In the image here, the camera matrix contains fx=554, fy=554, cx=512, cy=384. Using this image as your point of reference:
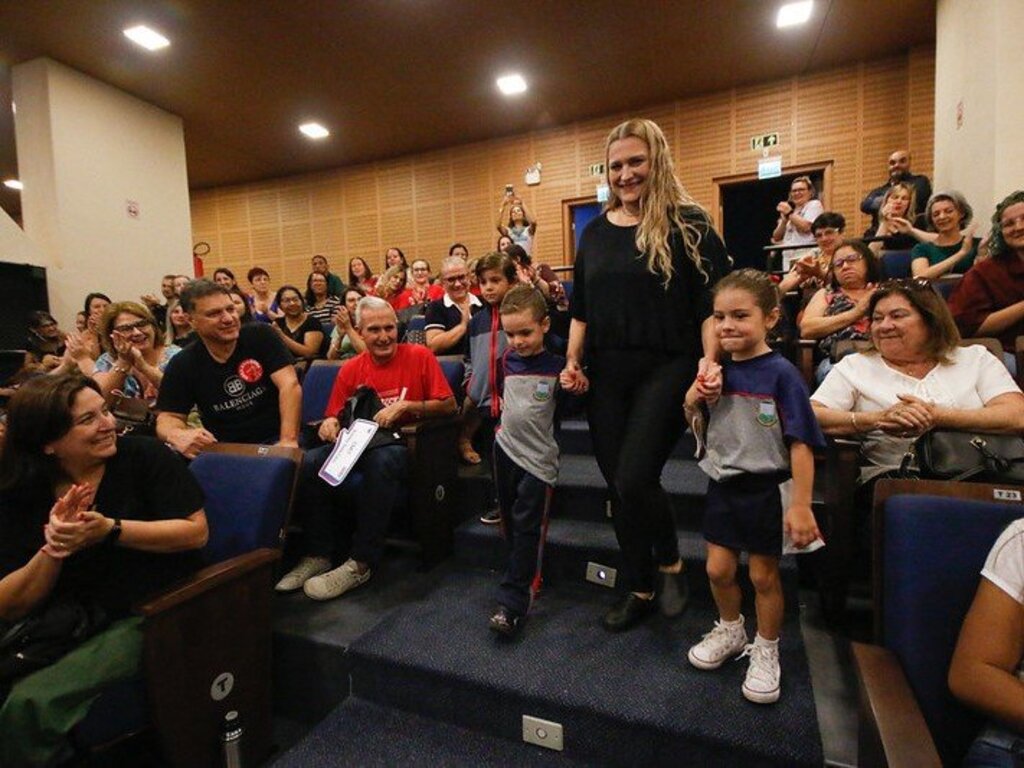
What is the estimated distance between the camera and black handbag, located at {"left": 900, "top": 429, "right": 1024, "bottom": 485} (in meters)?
1.32

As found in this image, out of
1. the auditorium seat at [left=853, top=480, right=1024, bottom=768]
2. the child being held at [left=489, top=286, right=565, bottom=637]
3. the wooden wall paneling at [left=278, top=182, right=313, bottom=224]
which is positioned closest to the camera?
the auditorium seat at [left=853, top=480, right=1024, bottom=768]

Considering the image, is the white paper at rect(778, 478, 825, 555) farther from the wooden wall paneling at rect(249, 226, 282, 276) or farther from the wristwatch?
the wooden wall paneling at rect(249, 226, 282, 276)

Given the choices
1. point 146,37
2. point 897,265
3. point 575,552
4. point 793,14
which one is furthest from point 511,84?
point 575,552

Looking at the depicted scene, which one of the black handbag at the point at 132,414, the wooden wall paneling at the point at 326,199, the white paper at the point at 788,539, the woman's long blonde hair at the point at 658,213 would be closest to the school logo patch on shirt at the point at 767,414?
the white paper at the point at 788,539

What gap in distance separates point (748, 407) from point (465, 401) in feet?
5.31

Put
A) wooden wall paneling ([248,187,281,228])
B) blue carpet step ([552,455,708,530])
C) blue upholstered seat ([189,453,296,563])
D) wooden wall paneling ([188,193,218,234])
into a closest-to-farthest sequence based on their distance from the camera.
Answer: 1. blue upholstered seat ([189,453,296,563])
2. blue carpet step ([552,455,708,530])
3. wooden wall paneling ([248,187,281,228])
4. wooden wall paneling ([188,193,218,234])

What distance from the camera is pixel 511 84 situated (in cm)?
601

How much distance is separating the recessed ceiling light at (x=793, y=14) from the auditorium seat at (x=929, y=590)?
510cm

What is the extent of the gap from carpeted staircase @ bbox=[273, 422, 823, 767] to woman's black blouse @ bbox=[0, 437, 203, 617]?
58 centimetres

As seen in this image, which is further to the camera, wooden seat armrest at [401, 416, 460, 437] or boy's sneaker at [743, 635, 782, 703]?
wooden seat armrest at [401, 416, 460, 437]

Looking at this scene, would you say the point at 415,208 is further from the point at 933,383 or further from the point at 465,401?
the point at 933,383

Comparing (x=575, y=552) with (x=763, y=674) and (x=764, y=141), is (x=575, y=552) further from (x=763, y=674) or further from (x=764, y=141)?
(x=764, y=141)

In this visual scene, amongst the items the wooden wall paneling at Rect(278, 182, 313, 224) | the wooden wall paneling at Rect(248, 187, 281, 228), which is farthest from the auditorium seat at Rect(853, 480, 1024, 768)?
the wooden wall paneling at Rect(248, 187, 281, 228)

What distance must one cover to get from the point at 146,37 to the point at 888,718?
6453 millimetres
